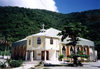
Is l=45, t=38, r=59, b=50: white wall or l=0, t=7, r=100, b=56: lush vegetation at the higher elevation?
l=0, t=7, r=100, b=56: lush vegetation

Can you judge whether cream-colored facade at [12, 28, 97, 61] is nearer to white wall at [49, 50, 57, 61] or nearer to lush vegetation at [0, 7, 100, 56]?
white wall at [49, 50, 57, 61]

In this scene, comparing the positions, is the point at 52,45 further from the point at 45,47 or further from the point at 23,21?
the point at 23,21

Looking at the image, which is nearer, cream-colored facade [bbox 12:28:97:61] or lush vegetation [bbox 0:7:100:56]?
cream-colored facade [bbox 12:28:97:61]

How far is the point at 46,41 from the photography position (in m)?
26.7

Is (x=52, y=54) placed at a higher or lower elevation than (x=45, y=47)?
lower

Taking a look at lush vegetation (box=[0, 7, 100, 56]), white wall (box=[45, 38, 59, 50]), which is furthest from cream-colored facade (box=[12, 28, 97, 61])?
lush vegetation (box=[0, 7, 100, 56])

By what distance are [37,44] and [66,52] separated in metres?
8.11

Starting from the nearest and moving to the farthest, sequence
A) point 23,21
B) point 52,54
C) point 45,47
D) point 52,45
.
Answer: point 45,47, point 52,45, point 52,54, point 23,21

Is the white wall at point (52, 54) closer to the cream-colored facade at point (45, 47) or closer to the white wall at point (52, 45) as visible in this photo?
the cream-colored facade at point (45, 47)

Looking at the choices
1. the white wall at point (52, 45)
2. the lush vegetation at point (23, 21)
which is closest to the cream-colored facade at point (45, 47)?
the white wall at point (52, 45)

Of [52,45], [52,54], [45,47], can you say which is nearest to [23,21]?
[52,54]

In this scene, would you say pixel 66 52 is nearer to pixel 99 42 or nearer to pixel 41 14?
pixel 99 42

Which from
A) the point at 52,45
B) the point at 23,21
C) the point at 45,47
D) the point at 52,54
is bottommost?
the point at 52,54

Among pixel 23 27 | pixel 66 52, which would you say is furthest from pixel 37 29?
pixel 66 52
